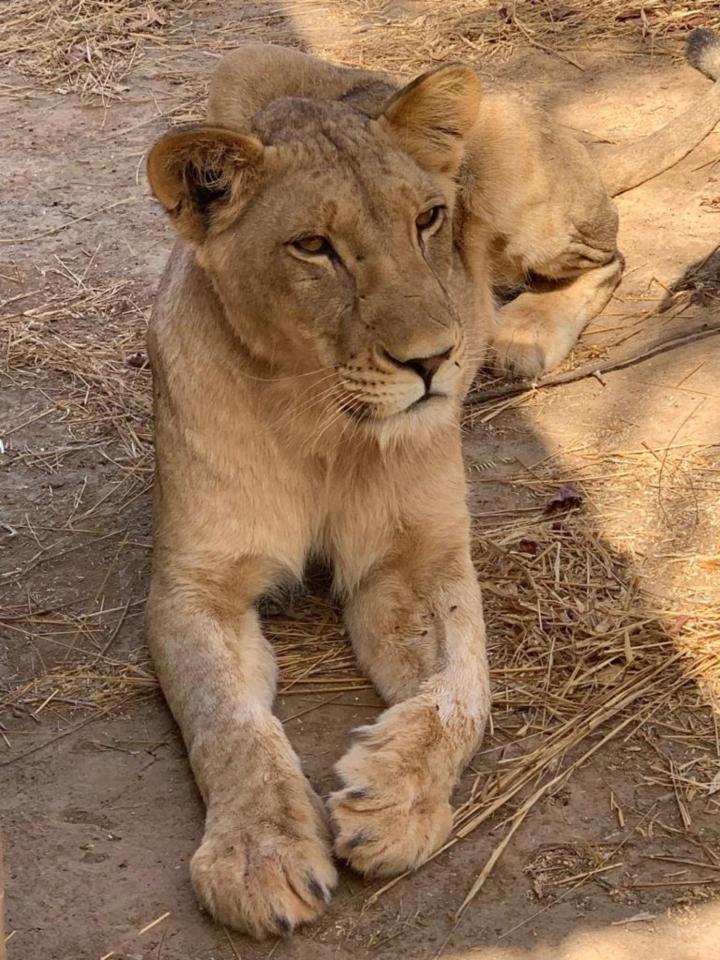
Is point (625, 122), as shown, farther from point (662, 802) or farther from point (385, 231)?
point (662, 802)

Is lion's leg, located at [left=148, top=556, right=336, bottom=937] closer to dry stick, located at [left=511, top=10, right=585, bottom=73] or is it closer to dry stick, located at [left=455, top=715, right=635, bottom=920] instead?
dry stick, located at [left=455, top=715, right=635, bottom=920]

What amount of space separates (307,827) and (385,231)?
117cm

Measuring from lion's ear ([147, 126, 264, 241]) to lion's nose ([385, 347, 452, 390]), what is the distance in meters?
0.51

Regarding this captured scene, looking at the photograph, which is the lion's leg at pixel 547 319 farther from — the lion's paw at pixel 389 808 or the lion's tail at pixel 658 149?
the lion's paw at pixel 389 808

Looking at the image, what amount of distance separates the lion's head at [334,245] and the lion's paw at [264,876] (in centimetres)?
85

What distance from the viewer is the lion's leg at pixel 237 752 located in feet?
8.72

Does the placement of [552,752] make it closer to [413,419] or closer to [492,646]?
[492,646]

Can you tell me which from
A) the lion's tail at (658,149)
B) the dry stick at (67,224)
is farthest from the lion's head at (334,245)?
the dry stick at (67,224)

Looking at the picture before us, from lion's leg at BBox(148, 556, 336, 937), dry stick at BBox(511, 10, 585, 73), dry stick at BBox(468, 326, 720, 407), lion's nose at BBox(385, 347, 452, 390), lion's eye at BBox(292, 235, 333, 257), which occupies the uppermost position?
lion's eye at BBox(292, 235, 333, 257)

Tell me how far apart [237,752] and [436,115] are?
1.44 metres

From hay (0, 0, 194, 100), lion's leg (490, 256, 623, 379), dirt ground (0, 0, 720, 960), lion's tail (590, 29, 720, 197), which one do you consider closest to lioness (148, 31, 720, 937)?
dirt ground (0, 0, 720, 960)

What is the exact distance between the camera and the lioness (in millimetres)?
2812

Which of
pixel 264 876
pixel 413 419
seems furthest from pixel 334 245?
pixel 264 876

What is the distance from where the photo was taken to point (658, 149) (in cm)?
558
